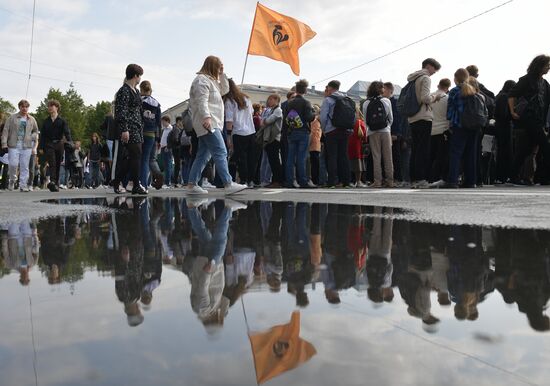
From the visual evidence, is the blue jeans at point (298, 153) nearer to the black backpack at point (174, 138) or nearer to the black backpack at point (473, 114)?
the black backpack at point (473, 114)

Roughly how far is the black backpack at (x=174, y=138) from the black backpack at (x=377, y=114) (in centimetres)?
593

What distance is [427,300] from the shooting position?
1.50 m

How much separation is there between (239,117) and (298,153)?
1335 mm

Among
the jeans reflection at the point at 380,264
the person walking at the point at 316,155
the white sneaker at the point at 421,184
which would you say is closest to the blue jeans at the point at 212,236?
the jeans reflection at the point at 380,264

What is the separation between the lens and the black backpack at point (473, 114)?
8.46 metres

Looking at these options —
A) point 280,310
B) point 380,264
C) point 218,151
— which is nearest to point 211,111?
point 218,151

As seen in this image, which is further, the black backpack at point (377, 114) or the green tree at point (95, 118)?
the green tree at point (95, 118)

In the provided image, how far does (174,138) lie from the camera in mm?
14586

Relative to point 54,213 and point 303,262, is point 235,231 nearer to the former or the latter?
point 303,262

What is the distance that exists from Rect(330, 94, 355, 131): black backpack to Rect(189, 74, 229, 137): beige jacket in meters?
3.07

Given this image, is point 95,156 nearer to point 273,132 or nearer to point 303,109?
point 273,132

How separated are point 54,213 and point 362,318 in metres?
4.13

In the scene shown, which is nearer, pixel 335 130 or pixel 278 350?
pixel 278 350

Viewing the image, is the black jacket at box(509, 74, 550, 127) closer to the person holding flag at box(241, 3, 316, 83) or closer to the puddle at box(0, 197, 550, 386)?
the person holding flag at box(241, 3, 316, 83)
